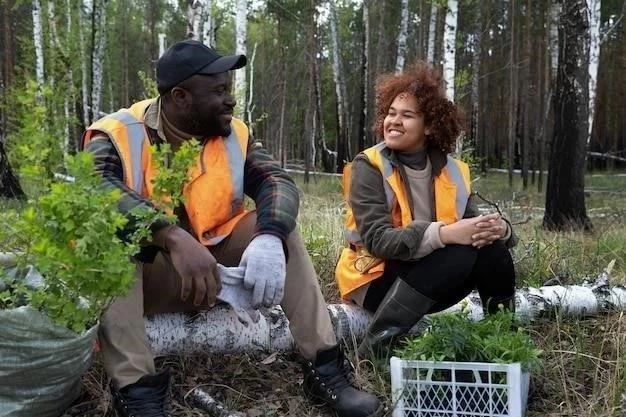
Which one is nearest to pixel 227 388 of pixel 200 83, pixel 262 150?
pixel 262 150

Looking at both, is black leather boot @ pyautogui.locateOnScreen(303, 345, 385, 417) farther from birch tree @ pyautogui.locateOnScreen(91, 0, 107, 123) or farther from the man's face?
birch tree @ pyautogui.locateOnScreen(91, 0, 107, 123)

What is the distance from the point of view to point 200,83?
255 cm

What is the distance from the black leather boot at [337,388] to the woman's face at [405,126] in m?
0.97

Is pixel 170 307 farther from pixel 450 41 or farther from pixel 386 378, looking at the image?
pixel 450 41

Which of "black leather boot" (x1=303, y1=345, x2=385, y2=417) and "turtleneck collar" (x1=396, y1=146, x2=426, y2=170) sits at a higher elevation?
"turtleneck collar" (x1=396, y1=146, x2=426, y2=170)

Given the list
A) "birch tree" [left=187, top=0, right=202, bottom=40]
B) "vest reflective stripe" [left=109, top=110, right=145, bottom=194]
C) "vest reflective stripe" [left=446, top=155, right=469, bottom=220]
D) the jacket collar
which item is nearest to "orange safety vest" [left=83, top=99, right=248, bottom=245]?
"vest reflective stripe" [left=109, top=110, right=145, bottom=194]

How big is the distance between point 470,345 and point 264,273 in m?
0.77

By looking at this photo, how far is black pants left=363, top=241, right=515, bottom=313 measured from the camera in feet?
8.74

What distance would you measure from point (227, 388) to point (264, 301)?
538 mm

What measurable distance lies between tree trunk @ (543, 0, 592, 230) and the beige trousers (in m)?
4.74

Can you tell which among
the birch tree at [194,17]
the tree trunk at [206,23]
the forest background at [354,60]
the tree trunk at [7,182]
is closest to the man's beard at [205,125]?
the forest background at [354,60]

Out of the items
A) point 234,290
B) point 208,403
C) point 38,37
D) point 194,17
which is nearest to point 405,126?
point 234,290

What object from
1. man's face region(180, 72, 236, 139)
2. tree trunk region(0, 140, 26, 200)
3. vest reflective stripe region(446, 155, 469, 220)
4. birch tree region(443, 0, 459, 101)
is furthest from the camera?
birch tree region(443, 0, 459, 101)

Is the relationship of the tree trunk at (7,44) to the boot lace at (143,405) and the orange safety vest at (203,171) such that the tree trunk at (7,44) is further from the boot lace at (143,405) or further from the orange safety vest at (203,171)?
the boot lace at (143,405)
